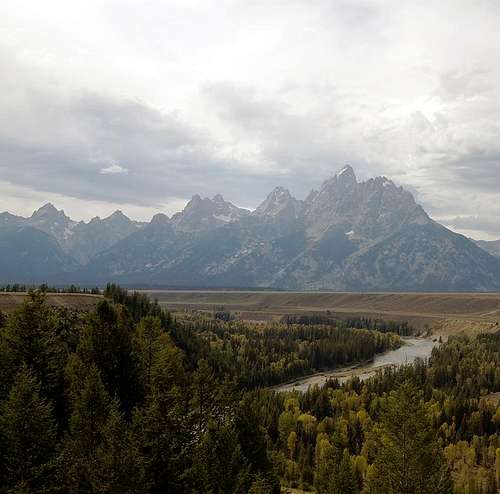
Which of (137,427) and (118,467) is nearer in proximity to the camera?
(118,467)

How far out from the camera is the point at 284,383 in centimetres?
19650

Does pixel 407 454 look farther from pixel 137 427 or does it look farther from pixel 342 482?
pixel 137 427

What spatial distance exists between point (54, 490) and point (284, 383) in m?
156

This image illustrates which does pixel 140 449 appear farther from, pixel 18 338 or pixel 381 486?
pixel 381 486

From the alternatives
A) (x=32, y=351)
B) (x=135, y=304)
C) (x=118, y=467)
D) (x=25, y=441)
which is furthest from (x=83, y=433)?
(x=135, y=304)

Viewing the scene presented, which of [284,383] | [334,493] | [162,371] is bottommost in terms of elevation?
[284,383]

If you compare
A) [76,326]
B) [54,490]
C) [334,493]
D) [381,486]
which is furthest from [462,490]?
[76,326]

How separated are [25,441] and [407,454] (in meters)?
36.8

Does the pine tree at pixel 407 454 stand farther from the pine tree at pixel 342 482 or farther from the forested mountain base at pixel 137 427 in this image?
the pine tree at pixel 342 482

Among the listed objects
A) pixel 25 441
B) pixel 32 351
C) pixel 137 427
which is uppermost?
pixel 32 351

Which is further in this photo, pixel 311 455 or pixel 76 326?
pixel 76 326

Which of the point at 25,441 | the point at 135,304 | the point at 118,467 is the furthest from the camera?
the point at 135,304

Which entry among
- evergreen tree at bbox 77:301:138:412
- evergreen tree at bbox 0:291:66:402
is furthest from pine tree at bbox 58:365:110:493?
evergreen tree at bbox 77:301:138:412

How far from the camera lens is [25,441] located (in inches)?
1849
